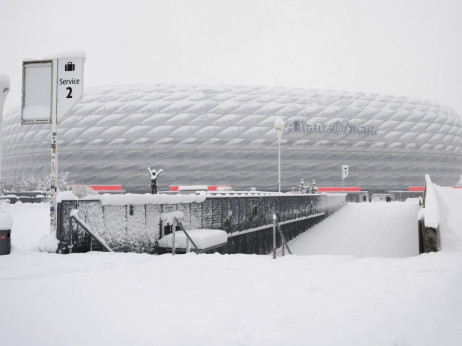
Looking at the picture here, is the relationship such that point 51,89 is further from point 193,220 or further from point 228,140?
point 228,140

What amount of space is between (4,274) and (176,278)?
2.69 m

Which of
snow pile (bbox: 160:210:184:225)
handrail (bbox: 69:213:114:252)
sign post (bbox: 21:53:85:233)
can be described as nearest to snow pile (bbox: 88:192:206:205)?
snow pile (bbox: 160:210:184:225)

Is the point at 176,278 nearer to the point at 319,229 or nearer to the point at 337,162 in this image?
the point at 319,229

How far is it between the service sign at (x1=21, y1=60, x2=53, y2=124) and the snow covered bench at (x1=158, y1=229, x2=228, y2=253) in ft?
13.6

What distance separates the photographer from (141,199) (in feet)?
33.7

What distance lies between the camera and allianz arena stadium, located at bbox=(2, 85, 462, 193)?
57.7 m

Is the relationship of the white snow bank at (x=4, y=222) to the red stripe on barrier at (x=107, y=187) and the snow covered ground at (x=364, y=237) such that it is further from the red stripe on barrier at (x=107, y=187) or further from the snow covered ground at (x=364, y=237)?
the red stripe on barrier at (x=107, y=187)

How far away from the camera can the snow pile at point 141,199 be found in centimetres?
949

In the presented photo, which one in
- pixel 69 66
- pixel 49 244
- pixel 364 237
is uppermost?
pixel 69 66

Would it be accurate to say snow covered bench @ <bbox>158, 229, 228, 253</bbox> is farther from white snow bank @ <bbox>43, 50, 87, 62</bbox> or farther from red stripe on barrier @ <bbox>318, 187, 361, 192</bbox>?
red stripe on barrier @ <bbox>318, 187, 361, 192</bbox>

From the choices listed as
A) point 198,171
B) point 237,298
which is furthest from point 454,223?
point 198,171

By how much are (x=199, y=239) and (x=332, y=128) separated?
177 ft

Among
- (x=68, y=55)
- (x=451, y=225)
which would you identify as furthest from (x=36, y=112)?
(x=451, y=225)

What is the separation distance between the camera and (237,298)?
5293mm
